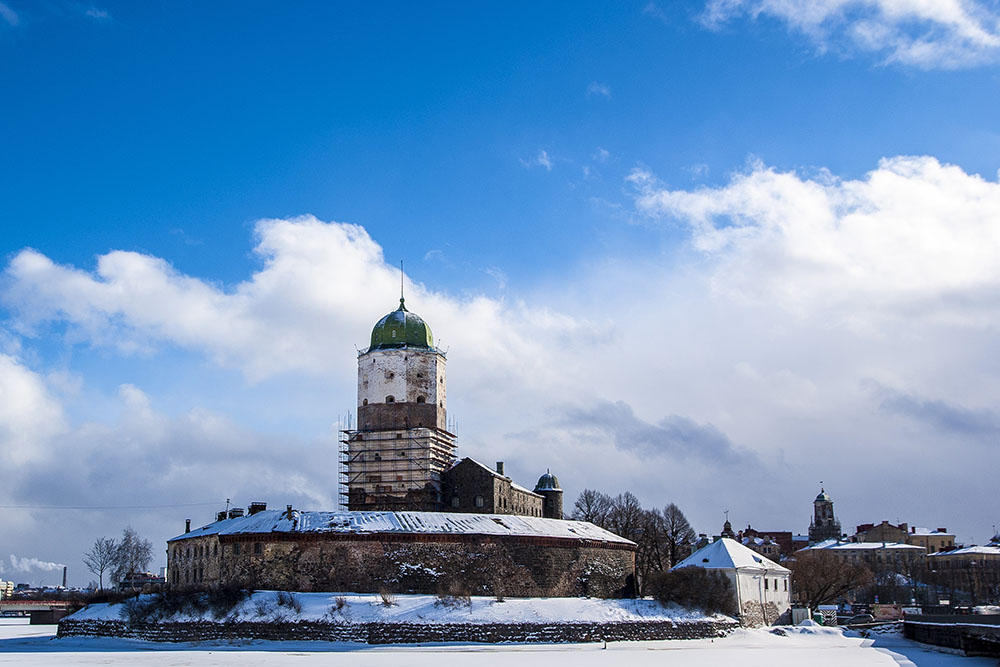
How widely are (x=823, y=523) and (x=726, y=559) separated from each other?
80.0 m

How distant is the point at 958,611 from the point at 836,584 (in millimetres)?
9103

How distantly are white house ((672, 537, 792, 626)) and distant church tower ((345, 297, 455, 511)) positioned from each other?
13.8 metres

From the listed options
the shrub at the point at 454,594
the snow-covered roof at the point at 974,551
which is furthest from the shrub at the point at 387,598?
the snow-covered roof at the point at 974,551

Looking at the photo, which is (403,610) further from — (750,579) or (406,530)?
(750,579)

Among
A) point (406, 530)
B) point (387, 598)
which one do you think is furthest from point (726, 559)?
point (387, 598)

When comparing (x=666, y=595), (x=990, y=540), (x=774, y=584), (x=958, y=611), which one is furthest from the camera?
(x=990, y=540)

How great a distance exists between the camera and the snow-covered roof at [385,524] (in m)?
43.5

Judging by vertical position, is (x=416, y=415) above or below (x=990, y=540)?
above

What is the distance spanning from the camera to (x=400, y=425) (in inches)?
A: 2074

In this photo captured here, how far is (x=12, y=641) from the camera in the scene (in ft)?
138

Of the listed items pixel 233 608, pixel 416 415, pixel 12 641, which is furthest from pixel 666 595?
pixel 12 641

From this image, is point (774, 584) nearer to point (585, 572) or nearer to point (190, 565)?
point (585, 572)

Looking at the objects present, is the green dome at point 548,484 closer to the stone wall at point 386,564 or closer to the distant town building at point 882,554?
the stone wall at point 386,564

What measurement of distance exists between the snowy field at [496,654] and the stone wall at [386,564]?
15.8ft
